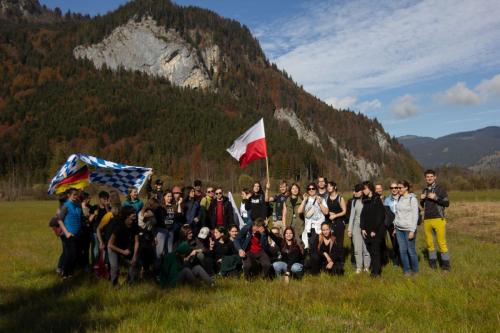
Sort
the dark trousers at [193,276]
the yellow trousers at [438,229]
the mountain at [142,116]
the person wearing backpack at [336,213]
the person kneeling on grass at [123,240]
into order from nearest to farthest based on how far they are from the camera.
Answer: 1. the person kneeling on grass at [123,240]
2. the dark trousers at [193,276]
3. the yellow trousers at [438,229]
4. the person wearing backpack at [336,213]
5. the mountain at [142,116]

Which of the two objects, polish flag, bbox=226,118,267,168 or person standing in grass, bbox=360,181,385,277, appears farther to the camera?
polish flag, bbox=226,118,267,168

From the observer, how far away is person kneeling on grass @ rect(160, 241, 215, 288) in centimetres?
Answer: 851

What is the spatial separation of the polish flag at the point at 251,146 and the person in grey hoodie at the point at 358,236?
3.70m

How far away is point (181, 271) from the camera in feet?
28.2

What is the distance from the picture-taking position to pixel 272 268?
9531mm

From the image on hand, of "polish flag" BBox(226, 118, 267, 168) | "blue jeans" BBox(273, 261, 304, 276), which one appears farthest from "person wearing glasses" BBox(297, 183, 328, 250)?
"polish flag" BBox(226, 118, 267, 168)

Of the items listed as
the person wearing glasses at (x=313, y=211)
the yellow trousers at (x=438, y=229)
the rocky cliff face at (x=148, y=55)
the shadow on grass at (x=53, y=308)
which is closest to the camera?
the shadow on grass at (x=53, y=308)

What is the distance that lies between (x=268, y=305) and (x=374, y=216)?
3762mm

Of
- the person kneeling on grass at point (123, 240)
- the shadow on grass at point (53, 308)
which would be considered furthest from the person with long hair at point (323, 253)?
the shadow on grass at point (53, 308)

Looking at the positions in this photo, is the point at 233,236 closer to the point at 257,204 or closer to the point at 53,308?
the point at 257,204

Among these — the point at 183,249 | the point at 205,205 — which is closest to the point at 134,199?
the point at 205,205

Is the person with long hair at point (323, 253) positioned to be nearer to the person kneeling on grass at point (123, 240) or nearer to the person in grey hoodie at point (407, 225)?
the person in grey hoodie at point (407, 225)

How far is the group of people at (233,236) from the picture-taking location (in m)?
8.69

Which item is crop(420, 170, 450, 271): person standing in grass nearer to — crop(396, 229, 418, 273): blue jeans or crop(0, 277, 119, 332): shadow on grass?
crop(396, 229, 418, 273): blue jeans
